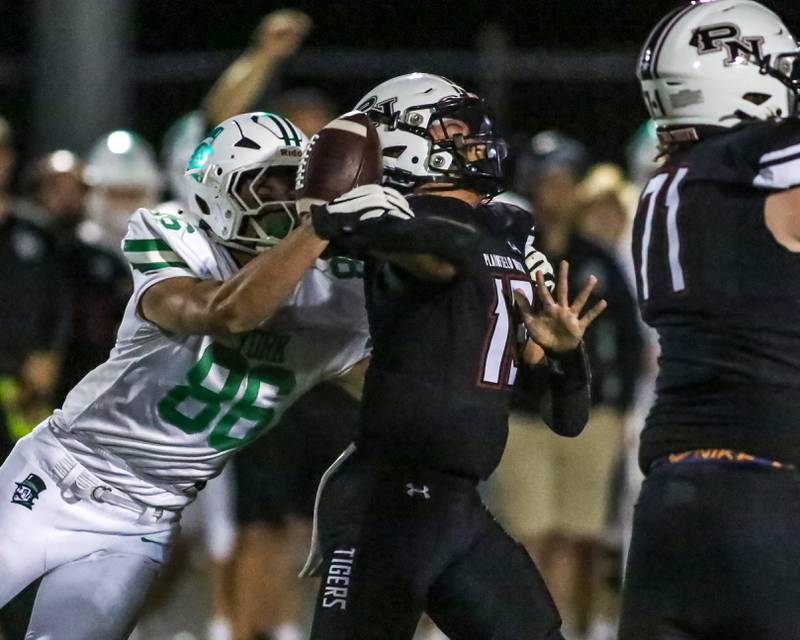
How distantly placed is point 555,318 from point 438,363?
1.00 ft

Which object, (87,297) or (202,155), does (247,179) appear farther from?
(87,297)

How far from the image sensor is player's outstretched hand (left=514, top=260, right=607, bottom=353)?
359 cm

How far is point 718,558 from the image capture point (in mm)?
3055

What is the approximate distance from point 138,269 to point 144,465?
1.54 ft

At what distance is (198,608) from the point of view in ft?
24.0

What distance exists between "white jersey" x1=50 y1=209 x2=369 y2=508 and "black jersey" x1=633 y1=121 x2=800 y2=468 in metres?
0.95

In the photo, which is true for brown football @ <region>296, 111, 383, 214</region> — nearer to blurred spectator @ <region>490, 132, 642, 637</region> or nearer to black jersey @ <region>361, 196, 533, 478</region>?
black jersey @ <region>361, 196, 533, 478</region>

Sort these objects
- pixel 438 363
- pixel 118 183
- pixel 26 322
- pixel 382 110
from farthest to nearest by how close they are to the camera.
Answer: pixel 118 183, pixel 26 322, pixel 382 110, pixel 438 363

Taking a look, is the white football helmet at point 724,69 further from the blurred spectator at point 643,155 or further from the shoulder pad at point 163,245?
the blurred spectator at point 643,155

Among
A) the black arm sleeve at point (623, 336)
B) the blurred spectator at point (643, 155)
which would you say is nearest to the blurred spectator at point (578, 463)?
the black arm sleeve at point (623, 336)

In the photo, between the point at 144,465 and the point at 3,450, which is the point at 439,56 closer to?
the point at 3,450

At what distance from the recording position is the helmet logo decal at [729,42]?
3.36 metres

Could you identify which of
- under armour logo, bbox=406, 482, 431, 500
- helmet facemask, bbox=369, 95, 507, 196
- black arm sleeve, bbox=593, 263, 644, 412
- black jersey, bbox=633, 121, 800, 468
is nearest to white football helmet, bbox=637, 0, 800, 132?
black jersey, bbox=633, 121, 800, 468

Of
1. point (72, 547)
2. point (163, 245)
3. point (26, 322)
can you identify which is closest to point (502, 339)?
point (163, 245)
